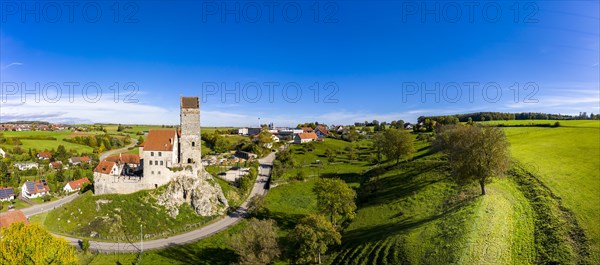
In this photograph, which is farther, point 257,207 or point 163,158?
point 257,207

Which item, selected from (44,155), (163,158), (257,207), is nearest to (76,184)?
(163,158)

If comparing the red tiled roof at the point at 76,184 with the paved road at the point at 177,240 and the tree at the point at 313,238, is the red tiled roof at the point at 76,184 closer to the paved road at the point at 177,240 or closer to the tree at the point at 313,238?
the paved road at the point at 177,240

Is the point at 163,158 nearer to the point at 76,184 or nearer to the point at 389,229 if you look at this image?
the point at 389,229

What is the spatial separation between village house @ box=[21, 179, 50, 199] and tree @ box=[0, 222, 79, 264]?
6458 centimetres

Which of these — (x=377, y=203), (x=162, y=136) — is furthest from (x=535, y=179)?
(x=162, y=136)

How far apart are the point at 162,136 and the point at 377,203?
41121 millimetres

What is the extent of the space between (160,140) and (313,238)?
3552 cm

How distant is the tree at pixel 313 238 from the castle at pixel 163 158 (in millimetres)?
29695

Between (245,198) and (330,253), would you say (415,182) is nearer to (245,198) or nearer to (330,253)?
(330,253)

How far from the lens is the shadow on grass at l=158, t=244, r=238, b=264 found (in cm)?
4072

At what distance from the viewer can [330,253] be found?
38969mm

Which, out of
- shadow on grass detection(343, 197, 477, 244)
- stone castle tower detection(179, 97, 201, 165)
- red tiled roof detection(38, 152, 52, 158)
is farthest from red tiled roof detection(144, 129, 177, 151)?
red tiled roof detection(38, 152, 52, 158)

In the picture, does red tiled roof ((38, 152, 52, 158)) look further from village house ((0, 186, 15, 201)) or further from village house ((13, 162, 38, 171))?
village house ((0, 186, 15, 201))

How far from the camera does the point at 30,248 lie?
84.1ft
